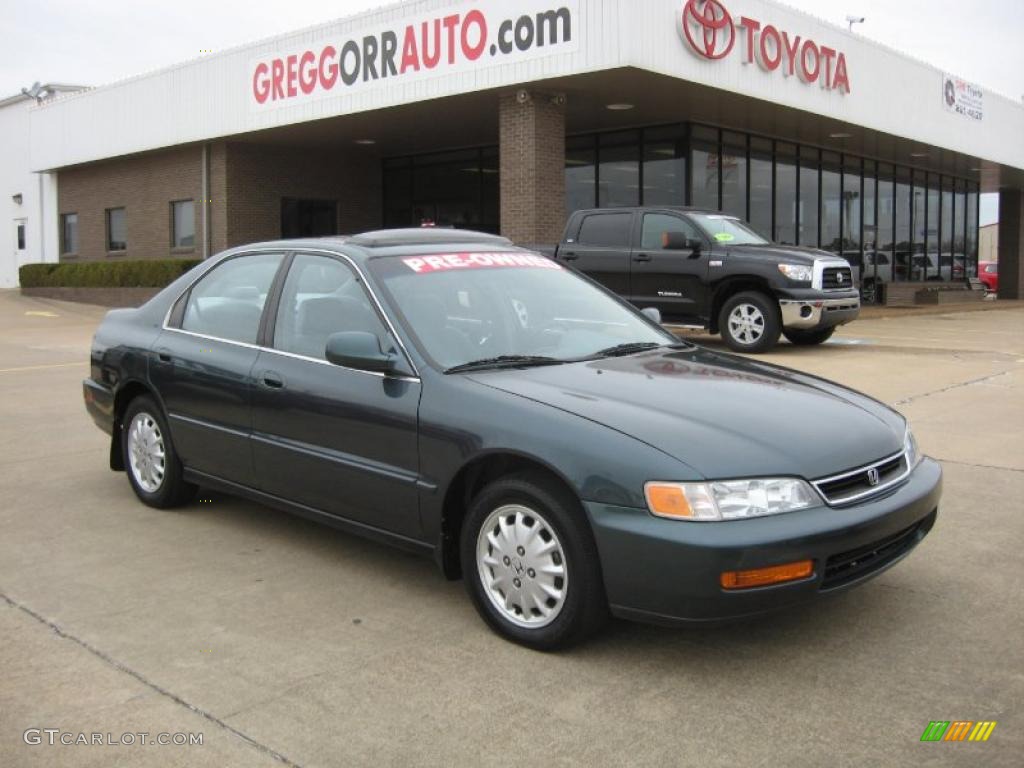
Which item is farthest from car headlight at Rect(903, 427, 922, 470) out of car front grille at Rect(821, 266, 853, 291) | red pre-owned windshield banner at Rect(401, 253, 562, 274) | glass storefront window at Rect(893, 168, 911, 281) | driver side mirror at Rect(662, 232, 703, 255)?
glass storefront window at Rect(893, 168, 911, 281)

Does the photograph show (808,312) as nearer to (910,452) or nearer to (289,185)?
(910,452)

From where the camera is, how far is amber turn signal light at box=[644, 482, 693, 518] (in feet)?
11.3

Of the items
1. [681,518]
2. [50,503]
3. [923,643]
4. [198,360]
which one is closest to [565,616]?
[681,518]

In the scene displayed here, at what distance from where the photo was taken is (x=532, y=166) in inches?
706

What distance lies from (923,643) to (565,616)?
4.39ft

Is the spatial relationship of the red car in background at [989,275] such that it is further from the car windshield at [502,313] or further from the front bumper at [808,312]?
the car windshield at [502,313]

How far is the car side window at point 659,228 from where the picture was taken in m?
13.9

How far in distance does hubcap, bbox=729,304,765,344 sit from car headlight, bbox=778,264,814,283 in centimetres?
58

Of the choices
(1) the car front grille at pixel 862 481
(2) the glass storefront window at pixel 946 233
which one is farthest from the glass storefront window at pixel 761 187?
(1) the car front grille at pixel 862 481

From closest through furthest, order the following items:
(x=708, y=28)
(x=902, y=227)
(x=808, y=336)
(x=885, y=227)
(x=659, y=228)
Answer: (x=659, y=228) < (x=808, y=336) < (x=708, y=28) < (x=885, y=227) < (x=902, y=227)

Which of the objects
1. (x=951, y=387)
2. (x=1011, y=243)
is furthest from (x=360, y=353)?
(x=1011, y=243)

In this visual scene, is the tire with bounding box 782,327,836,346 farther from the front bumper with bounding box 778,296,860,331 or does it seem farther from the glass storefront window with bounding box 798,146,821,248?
the glass storefront window with bounding box 798,146,821,248

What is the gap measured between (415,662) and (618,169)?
1958cm

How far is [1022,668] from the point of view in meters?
3.61
